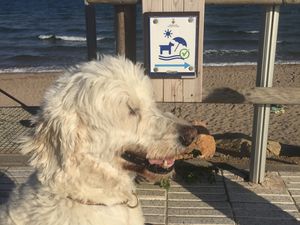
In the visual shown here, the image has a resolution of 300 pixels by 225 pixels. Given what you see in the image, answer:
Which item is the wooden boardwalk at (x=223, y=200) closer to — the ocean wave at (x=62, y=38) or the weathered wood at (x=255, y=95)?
the weathered wood at (x=255, y=95)

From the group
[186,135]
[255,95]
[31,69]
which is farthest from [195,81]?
[31,69]

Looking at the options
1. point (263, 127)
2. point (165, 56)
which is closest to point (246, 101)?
point (263, 127)

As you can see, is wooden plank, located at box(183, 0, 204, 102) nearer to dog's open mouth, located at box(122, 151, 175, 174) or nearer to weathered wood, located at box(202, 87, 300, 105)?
weathered wood, located at box(202, 87, 300, 105)

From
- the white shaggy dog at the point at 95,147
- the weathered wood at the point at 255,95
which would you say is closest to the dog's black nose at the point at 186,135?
the white shaggy dog at the point at 95,147

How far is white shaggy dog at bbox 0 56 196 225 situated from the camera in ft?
9.07

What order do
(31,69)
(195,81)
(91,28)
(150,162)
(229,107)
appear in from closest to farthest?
(150,162) → (195,81) → (91,28) → (229,107) → (31,69)

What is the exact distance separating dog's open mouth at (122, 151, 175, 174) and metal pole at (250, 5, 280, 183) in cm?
195

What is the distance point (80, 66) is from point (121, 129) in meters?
0.43

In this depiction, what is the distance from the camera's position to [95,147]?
9.47ft

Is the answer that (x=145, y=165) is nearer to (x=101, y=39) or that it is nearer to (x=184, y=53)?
(x=184, y=53)

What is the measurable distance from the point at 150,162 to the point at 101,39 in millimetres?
19969

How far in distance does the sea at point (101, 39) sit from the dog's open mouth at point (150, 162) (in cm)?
764

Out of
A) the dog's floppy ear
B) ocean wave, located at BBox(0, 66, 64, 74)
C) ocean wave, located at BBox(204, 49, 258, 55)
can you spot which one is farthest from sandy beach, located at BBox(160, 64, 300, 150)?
ocean wave, located at BBox(204, 49, 258, 55)

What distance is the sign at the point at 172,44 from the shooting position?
13.4 feet
